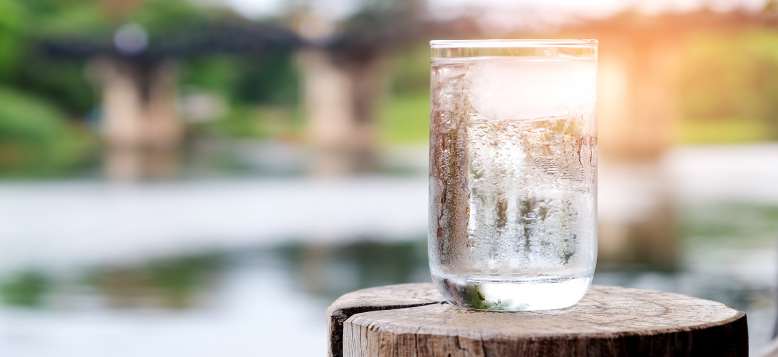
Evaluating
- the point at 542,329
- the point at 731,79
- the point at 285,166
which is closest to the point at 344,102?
the point at 285,166

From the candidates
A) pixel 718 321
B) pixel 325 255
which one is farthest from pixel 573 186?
pixel 325 255

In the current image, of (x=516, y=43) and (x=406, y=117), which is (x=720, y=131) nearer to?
(x=406, y=117)

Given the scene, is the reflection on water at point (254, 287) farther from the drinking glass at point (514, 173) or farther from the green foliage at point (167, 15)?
the green foliage at point (167, 15)

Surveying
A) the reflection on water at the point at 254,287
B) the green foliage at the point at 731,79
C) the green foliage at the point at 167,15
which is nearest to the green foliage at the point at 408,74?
the green foliage at the point at 167,15

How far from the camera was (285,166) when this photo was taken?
34.6 meters

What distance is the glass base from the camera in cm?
182

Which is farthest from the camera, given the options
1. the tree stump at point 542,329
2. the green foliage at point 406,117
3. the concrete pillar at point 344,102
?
the green foliage at point 406,117

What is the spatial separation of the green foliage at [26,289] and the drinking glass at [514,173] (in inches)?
326

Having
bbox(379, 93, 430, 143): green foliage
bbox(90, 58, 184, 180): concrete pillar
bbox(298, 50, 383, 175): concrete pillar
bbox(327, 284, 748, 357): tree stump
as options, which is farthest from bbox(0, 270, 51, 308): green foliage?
bbox(379, 93, 430, 143): green foliage

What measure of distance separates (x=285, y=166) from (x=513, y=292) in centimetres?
3298

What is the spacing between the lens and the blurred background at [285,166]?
9.44 m

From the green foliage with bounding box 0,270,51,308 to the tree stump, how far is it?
8138 mm

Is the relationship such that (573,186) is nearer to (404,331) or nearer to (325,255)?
(404,331)

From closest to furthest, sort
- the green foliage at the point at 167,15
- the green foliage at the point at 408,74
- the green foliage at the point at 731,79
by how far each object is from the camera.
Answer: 1. the green foliage at the point at 731,79
2. the green foliage at the point at 167,15
3. the green foliage at the point at 408,74
